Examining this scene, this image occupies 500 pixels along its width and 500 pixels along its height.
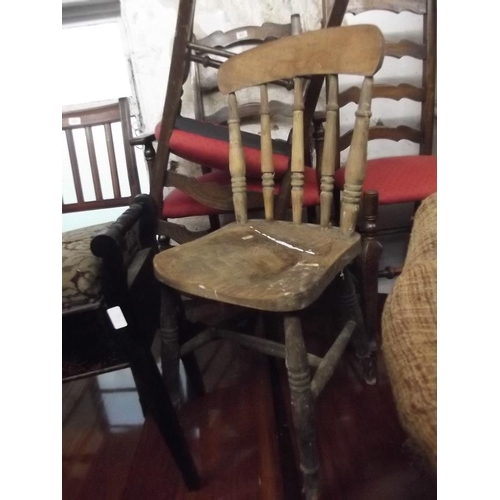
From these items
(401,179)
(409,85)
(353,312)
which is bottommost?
(353,312)

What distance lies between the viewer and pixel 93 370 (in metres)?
0.68

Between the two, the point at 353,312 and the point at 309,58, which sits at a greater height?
the point at 309,58

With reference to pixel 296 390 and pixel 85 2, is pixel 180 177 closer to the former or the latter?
pixel 296 390

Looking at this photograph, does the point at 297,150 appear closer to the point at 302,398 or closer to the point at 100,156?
the point at 302,398

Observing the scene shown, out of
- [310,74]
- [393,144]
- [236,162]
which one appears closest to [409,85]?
[393,144]

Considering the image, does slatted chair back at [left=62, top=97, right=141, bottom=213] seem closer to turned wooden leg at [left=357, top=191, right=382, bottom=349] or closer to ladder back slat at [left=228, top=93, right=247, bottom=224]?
ladder back slat at [left=228, top=93, right=247, bottom=224]

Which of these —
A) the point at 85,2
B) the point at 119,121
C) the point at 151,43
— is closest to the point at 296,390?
the point at 119,121

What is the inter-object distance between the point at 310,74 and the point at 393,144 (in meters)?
0.89

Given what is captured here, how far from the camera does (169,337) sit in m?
0.83

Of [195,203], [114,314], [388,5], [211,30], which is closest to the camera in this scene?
[114,314]

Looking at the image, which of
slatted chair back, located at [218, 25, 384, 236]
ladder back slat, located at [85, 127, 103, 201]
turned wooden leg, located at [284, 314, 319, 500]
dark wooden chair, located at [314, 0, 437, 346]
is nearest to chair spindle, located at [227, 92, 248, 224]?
slatted chair back, located at [218, 25, 384, 236]

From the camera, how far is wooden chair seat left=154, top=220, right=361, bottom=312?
60 centimetres

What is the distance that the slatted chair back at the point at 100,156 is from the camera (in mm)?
1438
